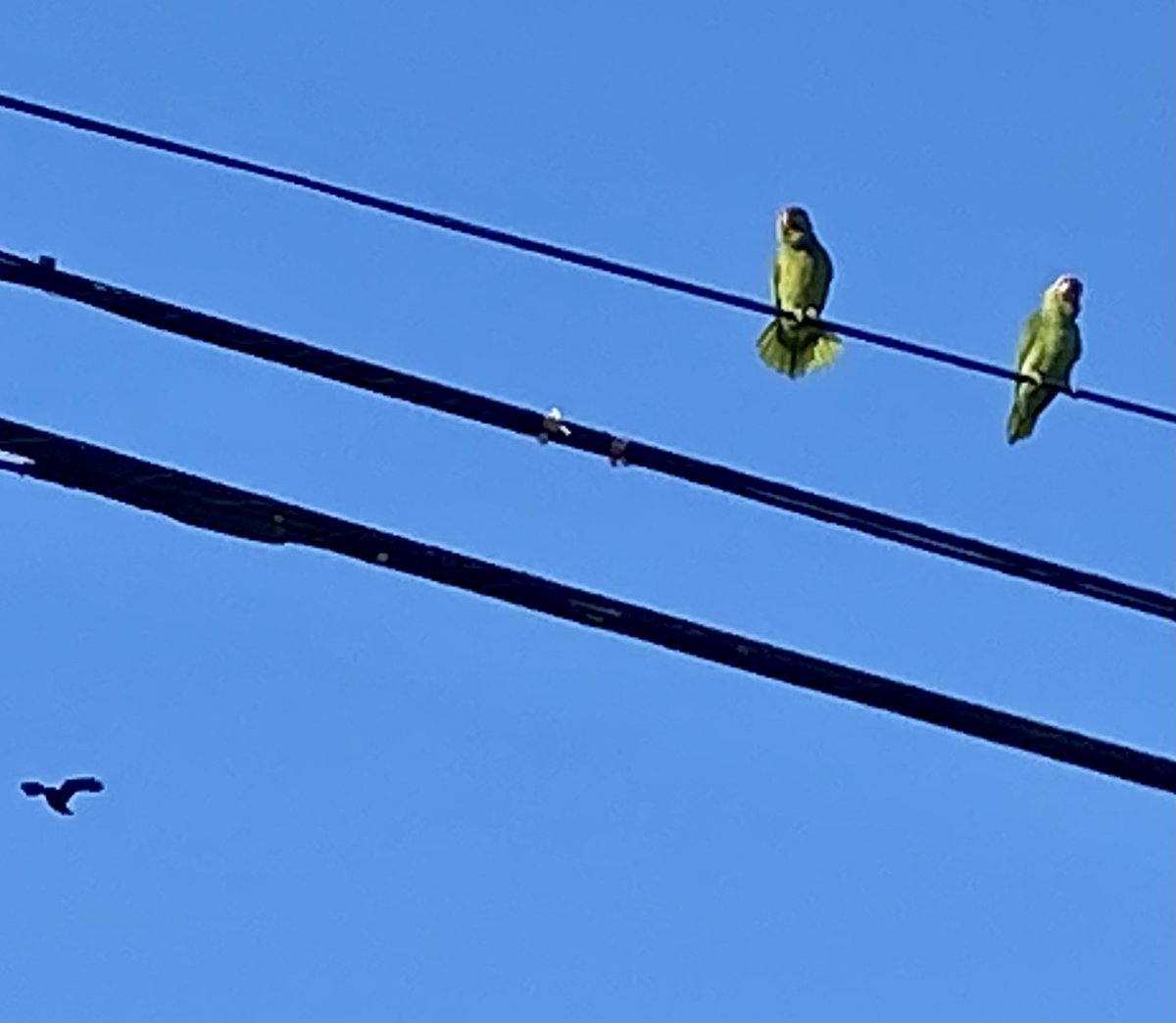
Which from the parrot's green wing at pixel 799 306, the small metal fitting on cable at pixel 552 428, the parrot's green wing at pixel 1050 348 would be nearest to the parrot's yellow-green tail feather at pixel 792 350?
the parrot's green wing at pixel 799 306

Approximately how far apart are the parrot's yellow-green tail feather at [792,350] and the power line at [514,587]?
5.09 metres

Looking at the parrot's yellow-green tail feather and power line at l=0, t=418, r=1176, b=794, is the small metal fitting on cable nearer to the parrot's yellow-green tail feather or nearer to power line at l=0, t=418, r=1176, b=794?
power line at l=0, t=418, r=1176, b=794

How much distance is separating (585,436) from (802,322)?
1388 mm

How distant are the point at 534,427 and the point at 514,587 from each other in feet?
1.32

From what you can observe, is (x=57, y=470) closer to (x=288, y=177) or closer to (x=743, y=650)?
(x=288, y=177)

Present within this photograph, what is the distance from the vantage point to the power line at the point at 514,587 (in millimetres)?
7102

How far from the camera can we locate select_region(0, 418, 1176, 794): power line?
23.3ft

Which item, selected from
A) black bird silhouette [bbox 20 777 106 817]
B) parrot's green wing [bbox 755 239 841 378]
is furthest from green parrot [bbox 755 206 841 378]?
black bird silhouette [bbox 20 777 106 817]

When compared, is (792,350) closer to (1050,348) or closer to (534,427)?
(1050,348)

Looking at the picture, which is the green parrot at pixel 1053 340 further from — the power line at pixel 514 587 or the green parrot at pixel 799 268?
the power line at pixel 514 587

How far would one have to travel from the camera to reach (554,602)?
7316mm

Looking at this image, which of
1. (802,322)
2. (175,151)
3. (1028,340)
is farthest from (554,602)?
(1028,340)

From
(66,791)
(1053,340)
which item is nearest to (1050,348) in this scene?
(1053,340)

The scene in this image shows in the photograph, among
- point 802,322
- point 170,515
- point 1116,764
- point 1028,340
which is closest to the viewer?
point 1116,764
